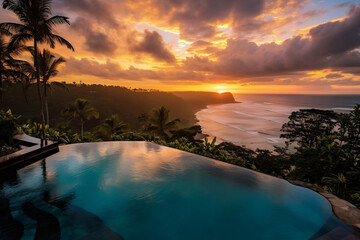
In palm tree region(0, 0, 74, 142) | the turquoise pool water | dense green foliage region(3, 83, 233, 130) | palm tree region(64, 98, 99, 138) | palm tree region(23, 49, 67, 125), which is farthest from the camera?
dense green foliage region(3, 83, 233, 130)

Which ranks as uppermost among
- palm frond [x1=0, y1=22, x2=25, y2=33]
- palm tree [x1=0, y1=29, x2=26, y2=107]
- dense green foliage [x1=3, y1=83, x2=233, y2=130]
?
palm frond [x1=0, y1=22, x2=25, y2=33]

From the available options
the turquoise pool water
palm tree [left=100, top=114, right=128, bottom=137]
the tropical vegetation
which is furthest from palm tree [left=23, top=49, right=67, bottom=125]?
the turquoise pool water

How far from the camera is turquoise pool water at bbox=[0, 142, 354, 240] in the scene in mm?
4773

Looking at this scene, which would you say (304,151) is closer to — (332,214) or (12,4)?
(332,214)

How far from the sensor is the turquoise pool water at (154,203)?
4773 millimetres

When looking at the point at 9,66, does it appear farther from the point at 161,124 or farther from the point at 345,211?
the point at 345,211

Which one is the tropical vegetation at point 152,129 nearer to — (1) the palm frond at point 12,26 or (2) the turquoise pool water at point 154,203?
(1) the palm frond at point 12,26

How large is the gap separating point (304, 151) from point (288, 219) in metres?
8.63

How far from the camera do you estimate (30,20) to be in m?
8.95

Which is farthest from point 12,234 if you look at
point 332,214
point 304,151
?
point 304,151

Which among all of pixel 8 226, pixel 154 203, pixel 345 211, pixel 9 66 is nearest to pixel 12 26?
pixel 9 66

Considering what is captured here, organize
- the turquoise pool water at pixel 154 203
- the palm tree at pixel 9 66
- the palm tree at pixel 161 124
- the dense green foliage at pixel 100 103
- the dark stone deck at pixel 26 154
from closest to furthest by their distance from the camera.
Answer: the turquoise pool water at pixel 154 203 < the dark stone deck at pixel 26 154 < the palm tree at pixel 9 66 < the palm tree at pixel 161 124 < the dense green foliage at pixel 100 103

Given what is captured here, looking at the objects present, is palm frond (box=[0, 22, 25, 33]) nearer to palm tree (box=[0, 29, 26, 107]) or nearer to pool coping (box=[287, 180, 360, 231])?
palm tree (box=[0, 29, 26, 107])

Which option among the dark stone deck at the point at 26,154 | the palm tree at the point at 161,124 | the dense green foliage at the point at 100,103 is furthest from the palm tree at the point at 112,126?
the dense green foliage at the point at 100,103
